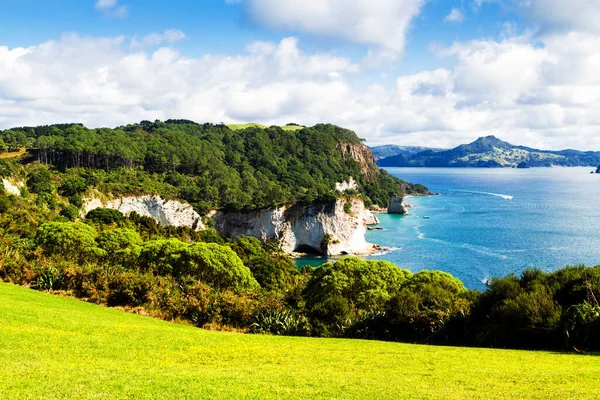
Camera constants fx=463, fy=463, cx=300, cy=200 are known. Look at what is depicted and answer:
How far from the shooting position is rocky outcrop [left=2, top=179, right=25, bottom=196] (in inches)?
2351

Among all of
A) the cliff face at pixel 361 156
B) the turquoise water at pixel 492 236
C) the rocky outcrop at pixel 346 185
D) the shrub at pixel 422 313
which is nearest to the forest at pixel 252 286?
the shrub at pixel 422 313

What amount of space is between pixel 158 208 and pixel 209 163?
30560 mm

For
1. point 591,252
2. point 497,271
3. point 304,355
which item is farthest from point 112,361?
point 591,252

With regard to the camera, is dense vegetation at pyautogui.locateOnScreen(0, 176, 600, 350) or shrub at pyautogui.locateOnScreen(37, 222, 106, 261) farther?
shrub at pyautogui.locateOnScreen(37, 222, 106, 261)

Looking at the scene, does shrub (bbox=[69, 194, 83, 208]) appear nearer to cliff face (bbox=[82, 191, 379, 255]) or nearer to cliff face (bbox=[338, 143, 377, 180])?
cliff face (bbox=[82, 191, 379, 255])

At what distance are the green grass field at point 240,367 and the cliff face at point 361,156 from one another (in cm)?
14110

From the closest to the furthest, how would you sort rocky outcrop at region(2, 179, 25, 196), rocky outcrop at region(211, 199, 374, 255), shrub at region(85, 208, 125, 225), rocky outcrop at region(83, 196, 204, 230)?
shrub at region(85, 208, 125, 225) → rocky outcrop at region(2, 179, 25, 196) → rocky outcrop at region(83, 196, 204, 230) → rocky outcrop at region(211, 199, 374, 255)

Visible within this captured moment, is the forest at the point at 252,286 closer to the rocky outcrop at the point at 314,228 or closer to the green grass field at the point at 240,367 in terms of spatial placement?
the green grass field at the point at 240,367

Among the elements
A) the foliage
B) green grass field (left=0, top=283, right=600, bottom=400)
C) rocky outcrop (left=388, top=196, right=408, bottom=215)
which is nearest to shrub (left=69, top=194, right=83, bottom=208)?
the foliage

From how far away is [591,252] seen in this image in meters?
64.7

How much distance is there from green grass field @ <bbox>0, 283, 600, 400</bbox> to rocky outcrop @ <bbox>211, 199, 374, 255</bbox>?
195ft

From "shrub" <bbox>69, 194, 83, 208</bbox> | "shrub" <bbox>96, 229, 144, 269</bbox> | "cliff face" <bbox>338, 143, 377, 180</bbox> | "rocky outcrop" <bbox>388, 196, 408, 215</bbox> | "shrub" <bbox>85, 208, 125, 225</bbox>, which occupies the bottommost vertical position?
"rocky outcrop" <bbox>388, 196, 408, 215</bbox>

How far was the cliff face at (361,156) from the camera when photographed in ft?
514

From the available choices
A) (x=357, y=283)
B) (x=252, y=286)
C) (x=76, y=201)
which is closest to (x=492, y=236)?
(x=357, y=283)
